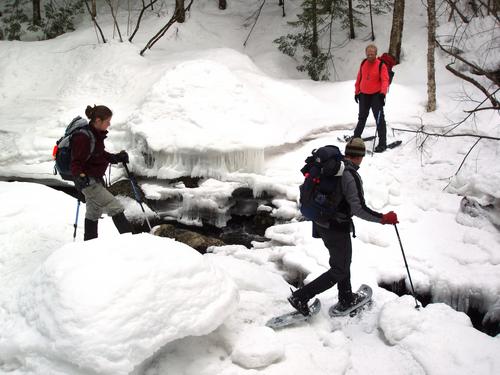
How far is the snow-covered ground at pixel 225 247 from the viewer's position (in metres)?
3.15

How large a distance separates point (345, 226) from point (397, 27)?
9055mm

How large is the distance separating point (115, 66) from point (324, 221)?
898 centimetres

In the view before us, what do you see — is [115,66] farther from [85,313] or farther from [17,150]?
[85,313]

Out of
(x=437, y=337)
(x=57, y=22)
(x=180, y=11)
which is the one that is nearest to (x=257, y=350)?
(x=437, y=337)

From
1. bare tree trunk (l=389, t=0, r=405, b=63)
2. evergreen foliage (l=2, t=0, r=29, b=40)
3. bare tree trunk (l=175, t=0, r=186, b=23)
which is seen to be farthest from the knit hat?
evergreen foliage (l=2, t=0, r=29, b=40)

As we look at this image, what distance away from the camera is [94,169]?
14.0 ft

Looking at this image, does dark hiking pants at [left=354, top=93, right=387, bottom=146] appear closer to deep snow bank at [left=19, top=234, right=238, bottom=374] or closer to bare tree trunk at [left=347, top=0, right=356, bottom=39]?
deep snow bank at [left=19, top=234, right=238, bottom=374]

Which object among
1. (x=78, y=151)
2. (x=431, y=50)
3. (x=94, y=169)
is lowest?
(x=94, y=169)

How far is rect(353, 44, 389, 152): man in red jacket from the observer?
754cm

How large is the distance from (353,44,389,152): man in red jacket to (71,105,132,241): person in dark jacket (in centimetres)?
490

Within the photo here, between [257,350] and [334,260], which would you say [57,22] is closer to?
[334,260]

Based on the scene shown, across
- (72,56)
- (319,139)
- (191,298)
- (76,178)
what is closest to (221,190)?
(319,139)

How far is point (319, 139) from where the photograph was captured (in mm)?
8977

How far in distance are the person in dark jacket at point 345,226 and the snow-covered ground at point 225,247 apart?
39 cm
